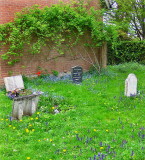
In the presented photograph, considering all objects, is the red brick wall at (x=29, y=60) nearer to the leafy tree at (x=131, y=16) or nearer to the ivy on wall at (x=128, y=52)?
the ivy on wall at (x=128, y=52)

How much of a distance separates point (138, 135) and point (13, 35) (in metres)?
6.15

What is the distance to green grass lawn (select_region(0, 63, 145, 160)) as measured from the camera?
12.2ft

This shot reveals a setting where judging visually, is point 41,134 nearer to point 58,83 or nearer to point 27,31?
point 58,83

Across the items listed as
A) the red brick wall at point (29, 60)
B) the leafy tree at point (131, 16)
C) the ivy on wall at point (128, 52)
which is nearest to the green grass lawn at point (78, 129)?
the red brick wall at point (29, 60)

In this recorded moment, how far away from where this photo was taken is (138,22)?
17.4 metres

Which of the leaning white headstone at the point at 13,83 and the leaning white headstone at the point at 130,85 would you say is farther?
the leaning white headstone at the point at 13,83

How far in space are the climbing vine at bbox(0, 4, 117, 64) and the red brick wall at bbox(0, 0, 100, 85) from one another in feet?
0.91

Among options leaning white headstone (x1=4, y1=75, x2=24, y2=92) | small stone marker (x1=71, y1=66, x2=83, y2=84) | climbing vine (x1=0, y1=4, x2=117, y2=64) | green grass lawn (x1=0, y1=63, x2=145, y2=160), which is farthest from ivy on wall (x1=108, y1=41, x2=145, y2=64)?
leaning white headstone (x1=4, y1=75, x2=24, y2=92)

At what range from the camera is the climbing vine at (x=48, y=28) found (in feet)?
28.0

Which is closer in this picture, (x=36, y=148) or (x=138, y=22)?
(x=36, y=148)

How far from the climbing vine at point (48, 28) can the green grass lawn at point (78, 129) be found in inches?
95.1

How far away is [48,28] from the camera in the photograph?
9461 millimetres

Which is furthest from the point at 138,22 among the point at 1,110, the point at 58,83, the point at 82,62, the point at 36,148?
the point at 36,148

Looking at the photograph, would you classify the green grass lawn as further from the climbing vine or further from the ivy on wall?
the ivy on wall
